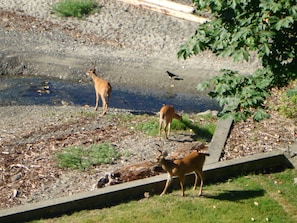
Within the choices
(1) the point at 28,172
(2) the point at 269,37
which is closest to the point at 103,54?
(1) the point at 28,172

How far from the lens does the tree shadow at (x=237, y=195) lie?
11094 millimetres

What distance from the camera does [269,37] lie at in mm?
8398

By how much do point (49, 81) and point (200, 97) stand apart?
14.3ft

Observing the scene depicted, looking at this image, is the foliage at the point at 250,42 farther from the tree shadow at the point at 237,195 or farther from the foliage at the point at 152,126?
the foliage at the point at 152,126

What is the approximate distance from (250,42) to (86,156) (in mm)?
5372

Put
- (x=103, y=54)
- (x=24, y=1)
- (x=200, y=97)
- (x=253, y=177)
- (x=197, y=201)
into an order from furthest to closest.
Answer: (x=24, y=1), (x=103, y=54), (x=200, y=97), (x=253, y=177), (x=197, y=201)

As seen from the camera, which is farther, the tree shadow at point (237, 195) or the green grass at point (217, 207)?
the tree shadow at point (237, 195)

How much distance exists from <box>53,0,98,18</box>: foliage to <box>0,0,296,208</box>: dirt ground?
0.93ft

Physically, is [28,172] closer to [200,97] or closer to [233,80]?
[233,80]

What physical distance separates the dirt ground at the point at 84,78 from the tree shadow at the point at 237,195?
3.85ft

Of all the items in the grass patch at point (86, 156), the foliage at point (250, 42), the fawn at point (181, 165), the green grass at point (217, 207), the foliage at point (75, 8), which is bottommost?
the foliage at point (75, 8)

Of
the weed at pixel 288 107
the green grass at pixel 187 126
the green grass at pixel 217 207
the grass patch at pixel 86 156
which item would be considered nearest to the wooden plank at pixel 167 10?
the green grass at pixel 187 126

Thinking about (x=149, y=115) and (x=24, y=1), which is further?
(x=24, y=1)

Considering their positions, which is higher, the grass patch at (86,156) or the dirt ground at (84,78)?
the grass patch at (86,156)
